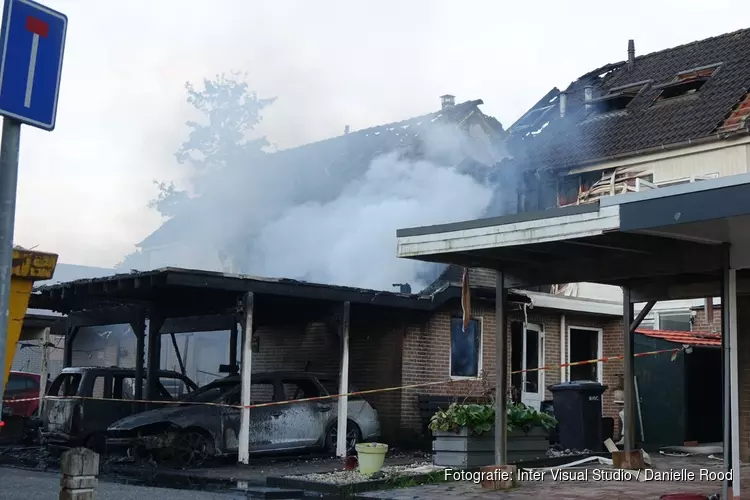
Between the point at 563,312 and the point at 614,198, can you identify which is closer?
the point at 614,198

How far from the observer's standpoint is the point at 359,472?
40.0 feet

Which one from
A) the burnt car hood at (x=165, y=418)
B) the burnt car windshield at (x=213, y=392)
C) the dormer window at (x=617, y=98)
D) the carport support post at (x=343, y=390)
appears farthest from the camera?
the dormer window at (x=617, y=98)

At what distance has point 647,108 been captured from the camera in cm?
2433

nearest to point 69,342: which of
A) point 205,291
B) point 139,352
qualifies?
point 139,352

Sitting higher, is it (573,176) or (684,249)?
(573,176)

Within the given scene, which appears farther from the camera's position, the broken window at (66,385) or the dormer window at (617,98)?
the dormer window at (617,98)

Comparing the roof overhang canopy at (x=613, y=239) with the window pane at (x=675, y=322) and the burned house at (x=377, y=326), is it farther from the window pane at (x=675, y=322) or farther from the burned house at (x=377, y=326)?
the window pane at (x=675, y=322)

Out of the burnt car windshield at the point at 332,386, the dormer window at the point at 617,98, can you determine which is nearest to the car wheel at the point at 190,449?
the burnt car windshield at the point at 332,386

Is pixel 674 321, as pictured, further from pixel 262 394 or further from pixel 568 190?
pixel 262 394

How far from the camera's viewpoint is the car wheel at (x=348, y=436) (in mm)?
15516

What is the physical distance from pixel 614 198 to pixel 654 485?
445 cm

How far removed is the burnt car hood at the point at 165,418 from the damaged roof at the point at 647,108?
1283cm

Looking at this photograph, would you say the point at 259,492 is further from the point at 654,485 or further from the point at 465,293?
the point at 654,485

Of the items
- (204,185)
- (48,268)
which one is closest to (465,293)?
(48,268)
